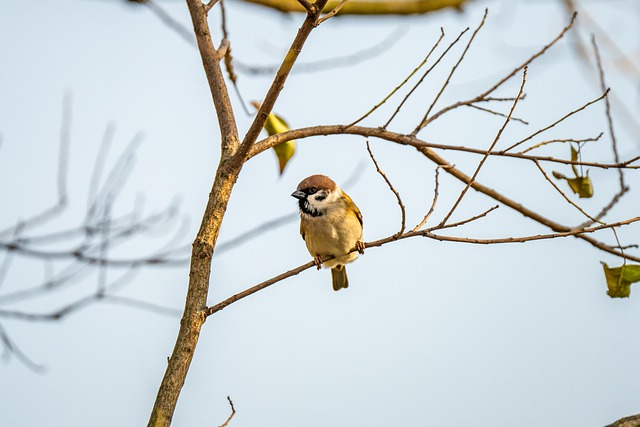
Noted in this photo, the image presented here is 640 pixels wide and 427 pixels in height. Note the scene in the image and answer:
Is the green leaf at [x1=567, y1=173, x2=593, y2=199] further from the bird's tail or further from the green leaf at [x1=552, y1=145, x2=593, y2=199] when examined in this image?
the bird's tail

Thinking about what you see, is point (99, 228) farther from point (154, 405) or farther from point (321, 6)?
point (321, 6)

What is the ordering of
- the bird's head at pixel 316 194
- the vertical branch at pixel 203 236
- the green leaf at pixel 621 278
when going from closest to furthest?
the vertical branch at pixel 203 236 → the green leaf at pixel 621 278 → the bird's head at pixel 316 194

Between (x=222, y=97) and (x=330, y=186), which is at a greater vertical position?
(x=330, y=186)

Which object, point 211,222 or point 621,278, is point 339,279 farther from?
point 211,222

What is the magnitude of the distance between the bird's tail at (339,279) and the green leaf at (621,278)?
104 inches

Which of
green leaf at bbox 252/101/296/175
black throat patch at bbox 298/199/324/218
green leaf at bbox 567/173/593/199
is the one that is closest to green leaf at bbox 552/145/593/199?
green leaf at bbox 567/173/593/199

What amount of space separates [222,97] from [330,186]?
201 centimetres

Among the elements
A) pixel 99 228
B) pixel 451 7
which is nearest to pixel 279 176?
pixel 99 228

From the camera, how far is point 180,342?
9.29 feet

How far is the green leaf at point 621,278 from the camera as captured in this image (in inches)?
135

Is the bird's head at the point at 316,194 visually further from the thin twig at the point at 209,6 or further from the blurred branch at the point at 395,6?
the thin twig at the point at 209,6

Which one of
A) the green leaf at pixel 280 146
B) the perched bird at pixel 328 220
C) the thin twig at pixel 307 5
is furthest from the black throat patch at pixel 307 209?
the thin twig at pixel 307 5

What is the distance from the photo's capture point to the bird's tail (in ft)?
19.2

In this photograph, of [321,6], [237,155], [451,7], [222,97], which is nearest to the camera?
[321,6]
